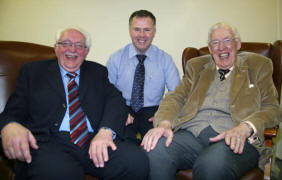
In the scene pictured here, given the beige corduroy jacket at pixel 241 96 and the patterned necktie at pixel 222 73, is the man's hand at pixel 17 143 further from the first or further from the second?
the patterned necktie at pixel 222 73

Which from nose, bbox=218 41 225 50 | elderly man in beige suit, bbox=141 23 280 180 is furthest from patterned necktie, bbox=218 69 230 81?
nose, bbox=218 41 225 50

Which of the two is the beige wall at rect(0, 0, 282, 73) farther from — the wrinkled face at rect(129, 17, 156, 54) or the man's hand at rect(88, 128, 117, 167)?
the man's hand at rect(88, 128, 117, 167)

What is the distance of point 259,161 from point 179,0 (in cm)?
199

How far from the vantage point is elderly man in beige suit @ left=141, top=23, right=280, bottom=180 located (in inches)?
46.2

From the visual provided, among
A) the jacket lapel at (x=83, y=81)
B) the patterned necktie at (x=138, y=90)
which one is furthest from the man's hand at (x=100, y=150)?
the patterned necktie at (x=138, y=90)

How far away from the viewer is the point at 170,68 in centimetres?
212

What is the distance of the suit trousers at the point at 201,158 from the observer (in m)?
1.10

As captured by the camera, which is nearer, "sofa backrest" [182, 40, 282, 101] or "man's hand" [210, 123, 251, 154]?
"man's hand" [210, 123, 251, 154]

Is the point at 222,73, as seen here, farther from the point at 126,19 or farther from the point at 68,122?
the point at 126,19

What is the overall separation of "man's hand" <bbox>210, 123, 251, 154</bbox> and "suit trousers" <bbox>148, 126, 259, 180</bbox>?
3cm

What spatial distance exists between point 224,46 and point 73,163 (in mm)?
1257

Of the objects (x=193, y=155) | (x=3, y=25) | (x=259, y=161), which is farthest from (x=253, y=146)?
(x=3, y=25)

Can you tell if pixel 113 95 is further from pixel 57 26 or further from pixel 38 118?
pixel 57 26

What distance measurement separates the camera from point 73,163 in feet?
3.73
